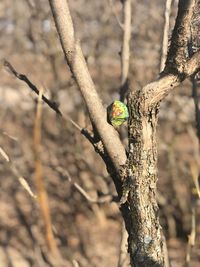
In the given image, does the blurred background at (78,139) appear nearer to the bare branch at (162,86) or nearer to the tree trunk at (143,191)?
the tree trunk at (143,191)

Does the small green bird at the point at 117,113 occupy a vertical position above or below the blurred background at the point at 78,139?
below

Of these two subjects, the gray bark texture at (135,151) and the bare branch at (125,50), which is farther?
the bare branch at (125,50)

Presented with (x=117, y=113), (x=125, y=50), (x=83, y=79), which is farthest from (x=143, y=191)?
(x=125, y=50)

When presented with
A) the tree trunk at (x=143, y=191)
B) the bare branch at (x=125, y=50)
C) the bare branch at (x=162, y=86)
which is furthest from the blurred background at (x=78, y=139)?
the bare branch at (x=162, y=86)

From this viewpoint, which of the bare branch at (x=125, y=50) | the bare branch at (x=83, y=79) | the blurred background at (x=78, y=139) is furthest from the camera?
the blurred background at (x=78, y=139)

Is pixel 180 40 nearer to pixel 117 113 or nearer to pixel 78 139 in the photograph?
pixel 117 113

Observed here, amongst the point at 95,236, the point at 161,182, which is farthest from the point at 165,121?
the point at 95,236
